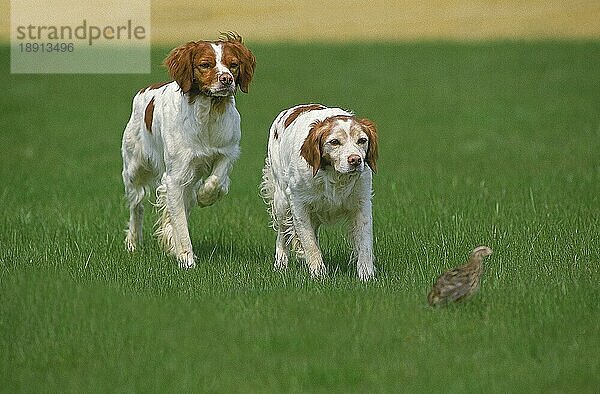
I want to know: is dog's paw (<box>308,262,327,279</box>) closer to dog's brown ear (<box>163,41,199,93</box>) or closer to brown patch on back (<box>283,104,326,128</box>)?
brown patch on back (<box>283,104,326,128</box>)

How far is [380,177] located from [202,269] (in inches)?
219

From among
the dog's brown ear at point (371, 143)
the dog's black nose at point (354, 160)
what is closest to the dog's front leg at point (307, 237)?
the dog's brown ear at point (371, 143)

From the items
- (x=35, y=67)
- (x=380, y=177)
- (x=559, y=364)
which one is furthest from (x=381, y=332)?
Result: (x=35, y=67)

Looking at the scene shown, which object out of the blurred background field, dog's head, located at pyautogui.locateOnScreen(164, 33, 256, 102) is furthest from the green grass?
dog's head, located at pyautogui.locateOnScreen(164, 33, 256, 102)

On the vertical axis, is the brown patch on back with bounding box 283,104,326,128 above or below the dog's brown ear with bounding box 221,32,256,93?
below

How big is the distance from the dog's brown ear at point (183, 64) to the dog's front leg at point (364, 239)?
66.9 inches

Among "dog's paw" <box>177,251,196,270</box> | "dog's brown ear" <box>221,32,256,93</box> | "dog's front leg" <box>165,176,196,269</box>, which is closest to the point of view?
"dog's brown ear" <box>221,32,256,93</box>

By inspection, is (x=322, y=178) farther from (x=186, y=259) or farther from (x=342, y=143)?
(x=186, y=259)

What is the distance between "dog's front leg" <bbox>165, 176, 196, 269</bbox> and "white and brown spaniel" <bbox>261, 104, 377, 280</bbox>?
2.57 feet

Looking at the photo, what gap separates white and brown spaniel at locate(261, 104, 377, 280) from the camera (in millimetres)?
8984

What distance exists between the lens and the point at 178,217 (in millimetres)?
10453

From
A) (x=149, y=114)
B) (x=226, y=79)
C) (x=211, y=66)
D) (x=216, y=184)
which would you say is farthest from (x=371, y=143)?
(x=149, y=114)

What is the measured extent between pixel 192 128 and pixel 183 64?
649 mm

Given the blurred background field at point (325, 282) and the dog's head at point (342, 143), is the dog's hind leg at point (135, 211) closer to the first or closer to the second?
the blurred background field at point (325, 282)
